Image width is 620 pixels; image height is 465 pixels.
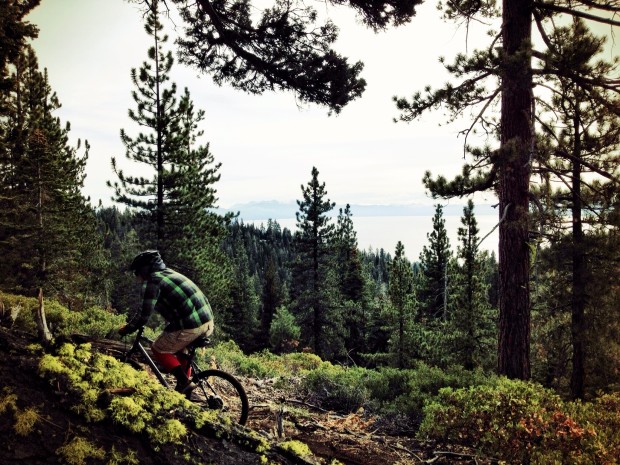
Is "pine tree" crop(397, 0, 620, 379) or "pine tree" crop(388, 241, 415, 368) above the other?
"pine tree" crop(397, 0, 620, 379)

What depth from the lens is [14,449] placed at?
5.79 ft

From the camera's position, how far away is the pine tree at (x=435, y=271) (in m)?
36.8

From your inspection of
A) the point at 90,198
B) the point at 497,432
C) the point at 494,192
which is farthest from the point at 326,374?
the point at 90,198

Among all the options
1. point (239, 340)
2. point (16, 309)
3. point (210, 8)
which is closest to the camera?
point (16, 309)

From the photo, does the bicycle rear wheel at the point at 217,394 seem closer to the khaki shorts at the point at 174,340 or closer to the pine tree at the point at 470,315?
the khaki shorts at the point at 174,340

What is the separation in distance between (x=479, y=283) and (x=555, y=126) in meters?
11.2

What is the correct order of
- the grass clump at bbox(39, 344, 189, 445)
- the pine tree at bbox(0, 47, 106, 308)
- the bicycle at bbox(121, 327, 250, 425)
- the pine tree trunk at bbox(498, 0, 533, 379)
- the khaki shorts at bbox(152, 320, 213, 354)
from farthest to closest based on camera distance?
the pine tree at bbox(0, 47, 106, 308)
the pine tree trunk at bbox(498, 0, 533, 379)
the khaki shorts at bbox(152, 320, 213, 354)
the bicycle at bbox(121, 327, 250, 425)
the grass clump at bbox(39, 344, 189, 445)

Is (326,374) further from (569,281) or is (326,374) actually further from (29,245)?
(29,245)

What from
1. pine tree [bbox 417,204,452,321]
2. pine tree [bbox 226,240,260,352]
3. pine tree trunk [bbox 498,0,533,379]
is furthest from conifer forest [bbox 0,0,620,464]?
pine tree [bbox 226,240,260,352]

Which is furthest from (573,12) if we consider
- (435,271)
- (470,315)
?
(435,271)

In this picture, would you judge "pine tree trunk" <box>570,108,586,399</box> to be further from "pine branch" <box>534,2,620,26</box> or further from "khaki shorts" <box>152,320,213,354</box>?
"khaki shorts" <box>152,320,213,354</box>

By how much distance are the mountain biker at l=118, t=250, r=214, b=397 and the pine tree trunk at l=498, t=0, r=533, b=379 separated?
647cm

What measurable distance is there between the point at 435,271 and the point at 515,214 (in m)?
31.7

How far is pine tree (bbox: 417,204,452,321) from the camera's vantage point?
3675 centimetres
